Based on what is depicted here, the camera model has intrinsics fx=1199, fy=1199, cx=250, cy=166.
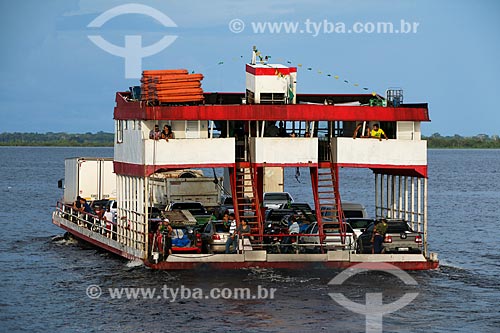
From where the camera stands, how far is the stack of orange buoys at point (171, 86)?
125 feet

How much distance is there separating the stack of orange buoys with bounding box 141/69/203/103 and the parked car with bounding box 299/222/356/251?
18.5ft

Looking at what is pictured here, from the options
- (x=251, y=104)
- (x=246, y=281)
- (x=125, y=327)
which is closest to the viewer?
(x=125, y=327)

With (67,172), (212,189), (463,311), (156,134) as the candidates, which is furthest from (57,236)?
(463,311)

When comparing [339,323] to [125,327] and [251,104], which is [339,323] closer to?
[125,327]

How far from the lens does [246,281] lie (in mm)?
36156

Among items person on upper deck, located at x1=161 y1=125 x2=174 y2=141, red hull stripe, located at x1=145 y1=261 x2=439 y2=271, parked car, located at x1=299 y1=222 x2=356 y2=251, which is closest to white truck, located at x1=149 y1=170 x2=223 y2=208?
parked car, located at x1=299 y1=222 x2=356 y2=251

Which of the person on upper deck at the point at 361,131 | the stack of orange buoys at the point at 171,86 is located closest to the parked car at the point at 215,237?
the stack of orange buoys at the point at 171,86

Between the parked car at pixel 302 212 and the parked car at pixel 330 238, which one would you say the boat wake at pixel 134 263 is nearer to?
the parked car at pixel 330 238

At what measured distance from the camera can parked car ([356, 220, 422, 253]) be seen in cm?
3703

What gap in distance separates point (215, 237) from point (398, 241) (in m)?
5.71

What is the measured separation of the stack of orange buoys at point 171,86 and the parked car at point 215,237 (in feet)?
13.6

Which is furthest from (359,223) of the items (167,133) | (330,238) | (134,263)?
(134,263)

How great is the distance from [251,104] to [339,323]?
1020cm

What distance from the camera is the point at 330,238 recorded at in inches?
1490
